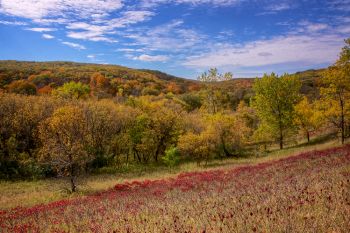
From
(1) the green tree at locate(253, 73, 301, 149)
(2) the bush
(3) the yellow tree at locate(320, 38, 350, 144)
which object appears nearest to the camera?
(3) the yellow tree at locate(320, 38, 350, 144)

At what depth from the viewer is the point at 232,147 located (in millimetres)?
53250

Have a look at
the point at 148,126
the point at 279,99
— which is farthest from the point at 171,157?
the point at 279,99

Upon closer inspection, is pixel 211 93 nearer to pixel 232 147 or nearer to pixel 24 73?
pixel 232 147

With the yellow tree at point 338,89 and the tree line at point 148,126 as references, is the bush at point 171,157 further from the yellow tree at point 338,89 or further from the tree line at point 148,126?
the yellow tree at point 338,89

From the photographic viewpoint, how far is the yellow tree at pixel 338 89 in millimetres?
37281

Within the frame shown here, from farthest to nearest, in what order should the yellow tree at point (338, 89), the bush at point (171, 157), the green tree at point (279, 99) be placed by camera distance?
the green tree at point (279, 99)
the bush at point (171, 157)
the yellow tree at point (338, 89)

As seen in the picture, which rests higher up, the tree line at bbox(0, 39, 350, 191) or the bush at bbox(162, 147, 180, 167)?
the tree line at bbox(0, 39, 350, 191)

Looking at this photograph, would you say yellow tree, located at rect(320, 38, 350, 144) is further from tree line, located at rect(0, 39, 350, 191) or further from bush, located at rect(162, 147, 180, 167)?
bush, located at rect(162, 147, 180, 167)

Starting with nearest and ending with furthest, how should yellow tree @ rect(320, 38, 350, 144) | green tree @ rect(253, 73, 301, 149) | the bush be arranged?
yellow tree @ rect(320, 38, 350, 144), the bush, green tree @ rect(253, 73, 301, 149)

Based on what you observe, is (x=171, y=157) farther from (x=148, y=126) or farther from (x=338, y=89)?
(x=338, y=89)

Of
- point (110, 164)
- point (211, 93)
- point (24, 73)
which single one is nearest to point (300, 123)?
point (110, 164)

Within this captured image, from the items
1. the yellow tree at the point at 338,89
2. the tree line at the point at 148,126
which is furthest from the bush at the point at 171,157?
the yellow tree at the point at 338,89

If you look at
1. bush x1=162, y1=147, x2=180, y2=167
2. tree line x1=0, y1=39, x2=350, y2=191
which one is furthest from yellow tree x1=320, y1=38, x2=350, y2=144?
bush x1=162, y1=147, x2=180, y2=167

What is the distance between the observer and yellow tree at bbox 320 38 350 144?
37281mm
